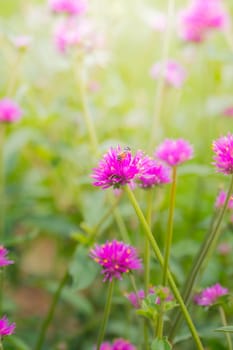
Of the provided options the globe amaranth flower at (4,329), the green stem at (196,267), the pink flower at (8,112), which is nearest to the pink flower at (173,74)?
the pink flower at (8,112)

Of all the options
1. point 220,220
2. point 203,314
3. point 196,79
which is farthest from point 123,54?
point 220,220

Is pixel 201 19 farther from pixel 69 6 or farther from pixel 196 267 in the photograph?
pixel 196 267

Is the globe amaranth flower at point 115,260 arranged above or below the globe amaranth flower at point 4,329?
above

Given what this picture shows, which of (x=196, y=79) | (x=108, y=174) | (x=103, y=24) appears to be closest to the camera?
(x=108, y=174)

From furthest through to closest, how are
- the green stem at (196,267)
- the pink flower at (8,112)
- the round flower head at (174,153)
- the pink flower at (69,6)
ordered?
1. the pink flower at (69,6)
2. the pink flower at (8,112)
3. the round flower head at (174,153)
4. the green stem at (196,267)

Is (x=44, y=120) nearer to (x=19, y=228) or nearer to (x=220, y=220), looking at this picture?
(x=19, y=228)

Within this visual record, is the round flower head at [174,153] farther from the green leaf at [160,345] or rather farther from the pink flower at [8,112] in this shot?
the pink flower at [8,112]

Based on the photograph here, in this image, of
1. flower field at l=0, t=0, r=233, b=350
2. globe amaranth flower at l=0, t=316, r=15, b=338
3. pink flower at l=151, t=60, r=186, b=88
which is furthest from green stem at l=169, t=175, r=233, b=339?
pink flower at l=151, t=60, r=186, b=88
